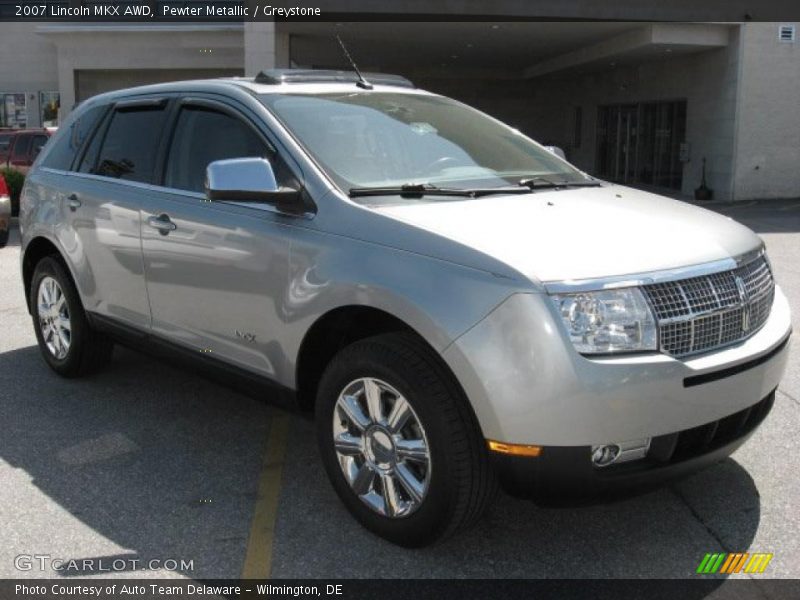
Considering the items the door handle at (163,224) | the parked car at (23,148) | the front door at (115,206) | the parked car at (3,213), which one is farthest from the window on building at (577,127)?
the door handle at (163,224)

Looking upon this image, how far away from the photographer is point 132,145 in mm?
5086

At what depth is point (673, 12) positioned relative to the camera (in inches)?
818

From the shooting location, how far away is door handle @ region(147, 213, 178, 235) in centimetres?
445

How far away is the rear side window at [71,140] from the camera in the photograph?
5.61 metres

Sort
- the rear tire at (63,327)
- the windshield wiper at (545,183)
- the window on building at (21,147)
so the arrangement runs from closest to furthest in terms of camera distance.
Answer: the windshield wiper at (545,183) → the rear tire at (63,327) → the window on building at (21,147)

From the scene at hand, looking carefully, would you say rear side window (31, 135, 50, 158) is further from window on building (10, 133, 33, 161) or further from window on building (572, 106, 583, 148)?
window on building (572, 106, 583, 148)

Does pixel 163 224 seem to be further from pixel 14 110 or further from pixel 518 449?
pixel 14 110

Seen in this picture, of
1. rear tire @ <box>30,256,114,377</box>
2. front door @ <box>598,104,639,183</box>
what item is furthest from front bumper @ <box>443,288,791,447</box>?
front door @ <box>598,104,639,183</box>

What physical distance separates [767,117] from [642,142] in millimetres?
5980

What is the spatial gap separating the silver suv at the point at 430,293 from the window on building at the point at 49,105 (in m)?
32.1

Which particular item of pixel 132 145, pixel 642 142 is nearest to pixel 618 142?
pixel 642 142

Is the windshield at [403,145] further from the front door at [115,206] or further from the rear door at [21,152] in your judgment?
the rear door at [21,152]

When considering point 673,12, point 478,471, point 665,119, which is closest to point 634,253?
point 478,471

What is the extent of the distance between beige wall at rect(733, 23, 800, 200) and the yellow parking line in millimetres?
19167
